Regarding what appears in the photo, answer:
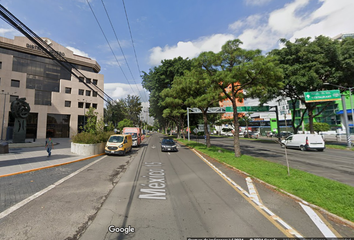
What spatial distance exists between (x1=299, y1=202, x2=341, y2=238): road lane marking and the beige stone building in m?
36.5

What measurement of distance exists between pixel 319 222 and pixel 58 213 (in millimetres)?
6674

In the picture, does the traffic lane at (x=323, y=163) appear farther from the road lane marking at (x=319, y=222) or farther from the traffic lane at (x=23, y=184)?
the traffic lane at (x=23, y=184)

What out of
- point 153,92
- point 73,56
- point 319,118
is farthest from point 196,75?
point 319,118

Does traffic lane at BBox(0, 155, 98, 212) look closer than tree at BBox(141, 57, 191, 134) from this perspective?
Yes

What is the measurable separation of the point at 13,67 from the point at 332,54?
2166 inches

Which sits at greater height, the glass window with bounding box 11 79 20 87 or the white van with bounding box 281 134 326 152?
the glass window with bounding box 11 79 20 87

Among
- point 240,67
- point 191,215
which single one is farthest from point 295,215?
point 240,67

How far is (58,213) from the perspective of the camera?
431cm

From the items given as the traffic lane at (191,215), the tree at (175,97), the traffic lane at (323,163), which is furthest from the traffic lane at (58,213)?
the tree at (175,97)

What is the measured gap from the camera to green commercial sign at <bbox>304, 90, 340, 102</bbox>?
1905cm

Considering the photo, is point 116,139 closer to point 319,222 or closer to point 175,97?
point 319,222

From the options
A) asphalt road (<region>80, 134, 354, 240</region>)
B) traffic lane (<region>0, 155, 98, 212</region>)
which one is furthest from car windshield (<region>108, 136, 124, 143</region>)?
asphalt road (<region>80, 134, 354, 240</region>)

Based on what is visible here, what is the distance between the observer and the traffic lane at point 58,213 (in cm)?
346

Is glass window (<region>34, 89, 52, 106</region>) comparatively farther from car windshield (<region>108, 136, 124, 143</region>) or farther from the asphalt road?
the asphalt road
